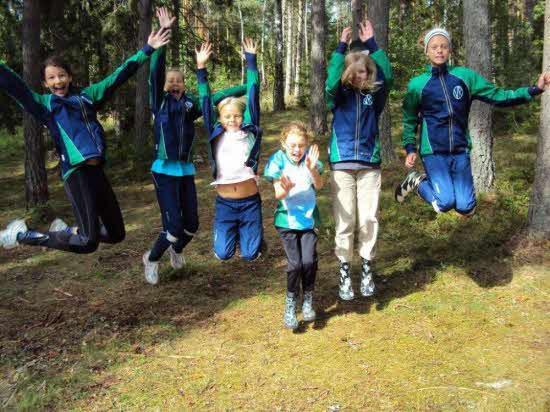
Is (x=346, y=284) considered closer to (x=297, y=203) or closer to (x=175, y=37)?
(x=297, y=203)

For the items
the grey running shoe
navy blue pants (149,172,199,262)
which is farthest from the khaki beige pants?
navy blue pants (149,172,199,262)

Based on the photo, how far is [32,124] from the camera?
1168cm

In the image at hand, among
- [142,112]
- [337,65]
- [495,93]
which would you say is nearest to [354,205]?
[337,65]

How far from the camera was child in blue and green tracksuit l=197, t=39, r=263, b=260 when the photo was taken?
547 cm

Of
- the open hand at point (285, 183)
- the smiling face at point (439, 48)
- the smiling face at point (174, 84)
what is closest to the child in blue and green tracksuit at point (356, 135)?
the smiling face at point (439, 48)

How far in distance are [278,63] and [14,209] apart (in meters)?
13.9

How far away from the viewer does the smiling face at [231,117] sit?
213 inches

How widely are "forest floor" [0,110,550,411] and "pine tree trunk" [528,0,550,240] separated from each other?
0.24m

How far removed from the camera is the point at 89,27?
1662 centimetres

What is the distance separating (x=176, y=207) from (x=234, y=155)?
1.03 meters

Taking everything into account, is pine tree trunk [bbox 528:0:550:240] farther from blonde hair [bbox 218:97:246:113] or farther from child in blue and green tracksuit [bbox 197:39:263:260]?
blonde hair [bbox 218:97:246:113]

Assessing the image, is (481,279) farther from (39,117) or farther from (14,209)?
(14,209)

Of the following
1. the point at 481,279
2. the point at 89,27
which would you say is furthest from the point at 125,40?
the point at 481,279

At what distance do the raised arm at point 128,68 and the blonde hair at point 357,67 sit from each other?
76.1 inches
